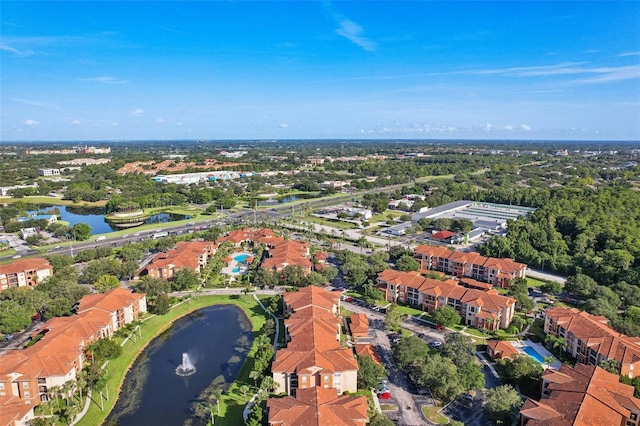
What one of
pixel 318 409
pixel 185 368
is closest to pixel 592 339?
pixel 318 409

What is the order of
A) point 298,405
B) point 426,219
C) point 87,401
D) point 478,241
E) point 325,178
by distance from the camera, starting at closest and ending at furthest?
point 298,405 → point 87,401 → point 478,241 → point 426,219 → point 325,178

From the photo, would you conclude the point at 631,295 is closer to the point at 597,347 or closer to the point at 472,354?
the point at 597,347

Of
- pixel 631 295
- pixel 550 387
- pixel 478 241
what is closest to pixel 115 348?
pixel 550 387

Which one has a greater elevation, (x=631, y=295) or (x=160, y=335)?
(x=631, y=295)

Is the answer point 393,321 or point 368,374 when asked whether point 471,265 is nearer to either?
point 393,321

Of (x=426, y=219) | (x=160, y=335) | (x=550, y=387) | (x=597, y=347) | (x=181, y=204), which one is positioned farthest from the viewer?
(x=181, y=204)

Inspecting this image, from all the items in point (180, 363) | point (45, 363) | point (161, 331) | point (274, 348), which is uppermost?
point (45, 363)

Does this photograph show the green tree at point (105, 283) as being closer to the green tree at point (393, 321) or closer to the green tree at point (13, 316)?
the green tree at point (13, 316)
